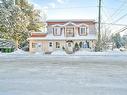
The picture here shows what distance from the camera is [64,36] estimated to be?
1623 inches

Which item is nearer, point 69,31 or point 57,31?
point 69,31

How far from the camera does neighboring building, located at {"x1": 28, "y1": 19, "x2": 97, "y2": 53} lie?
40.4 m

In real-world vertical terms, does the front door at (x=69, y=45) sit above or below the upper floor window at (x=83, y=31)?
below

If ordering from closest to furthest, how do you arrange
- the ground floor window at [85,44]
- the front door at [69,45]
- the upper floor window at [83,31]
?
1. the front door at [69,45]
2. the ground floor window at [85,44]
3. the upper floor window at [83,31]

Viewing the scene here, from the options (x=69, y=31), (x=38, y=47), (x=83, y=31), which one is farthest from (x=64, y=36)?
(x=38, y=47)

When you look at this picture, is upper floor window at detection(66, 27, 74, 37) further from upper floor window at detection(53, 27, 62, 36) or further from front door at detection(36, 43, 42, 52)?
front door at detection(36, 43, 42, 52)

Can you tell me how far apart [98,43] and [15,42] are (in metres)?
16.8

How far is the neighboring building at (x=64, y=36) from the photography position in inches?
1590

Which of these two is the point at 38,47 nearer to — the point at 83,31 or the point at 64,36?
the point at 64,36

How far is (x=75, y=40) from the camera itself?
40.4m

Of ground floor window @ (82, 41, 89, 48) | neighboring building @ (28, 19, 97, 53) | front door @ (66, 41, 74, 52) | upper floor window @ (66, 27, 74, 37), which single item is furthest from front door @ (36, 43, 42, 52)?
ground floor window @ (82, 41, 89, 48)

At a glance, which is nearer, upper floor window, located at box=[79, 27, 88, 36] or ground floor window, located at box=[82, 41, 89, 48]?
ground floor window, located at box=[82, 41, 89, 48]

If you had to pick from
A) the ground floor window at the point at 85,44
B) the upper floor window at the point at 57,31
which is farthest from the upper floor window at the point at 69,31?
the ground floor window at the point at 85,44

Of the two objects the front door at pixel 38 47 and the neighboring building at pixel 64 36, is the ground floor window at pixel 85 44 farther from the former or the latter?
the front door at pixel 38 47
